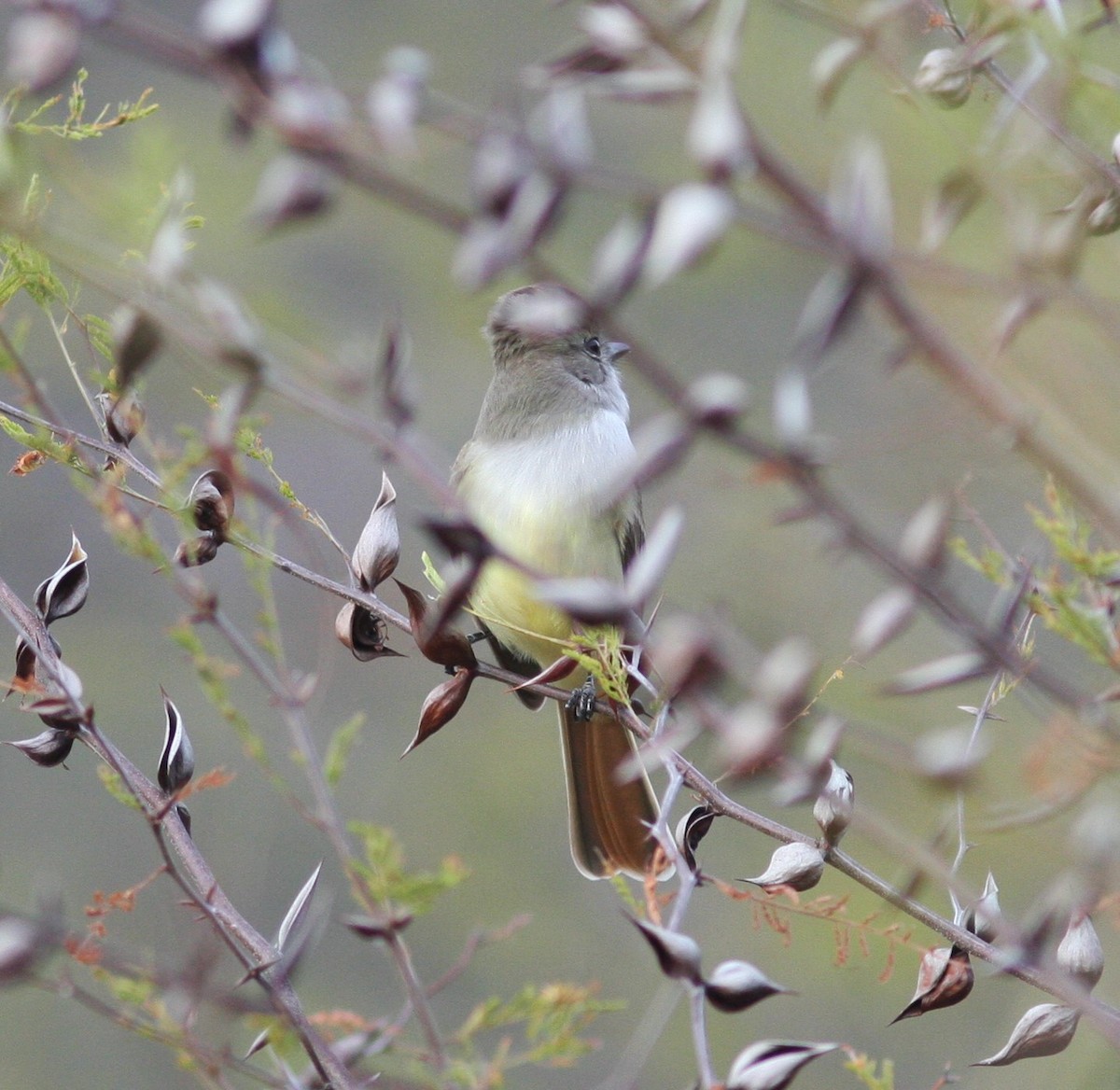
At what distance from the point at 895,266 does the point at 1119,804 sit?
304 mm

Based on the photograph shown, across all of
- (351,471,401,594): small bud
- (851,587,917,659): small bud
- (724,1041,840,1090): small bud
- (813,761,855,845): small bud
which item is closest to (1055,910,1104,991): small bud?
(813,761,855,845): small bud

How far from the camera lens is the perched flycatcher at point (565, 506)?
2742 millimetres

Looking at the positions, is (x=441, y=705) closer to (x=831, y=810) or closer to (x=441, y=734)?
(x=831, y=810)

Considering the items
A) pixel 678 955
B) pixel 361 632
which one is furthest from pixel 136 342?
pixel 361 632

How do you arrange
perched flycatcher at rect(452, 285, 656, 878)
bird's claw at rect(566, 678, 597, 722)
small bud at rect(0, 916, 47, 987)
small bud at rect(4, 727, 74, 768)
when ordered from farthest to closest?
perched flycatcher at rect(452, 285, 656, 878) → bird's claw at rect(566, 678, 597, 722) → small bud at rect(4, 727, 74, 768) → small bud at rect(0, 916, 47, 987)

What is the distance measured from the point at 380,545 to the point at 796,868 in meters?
0.58

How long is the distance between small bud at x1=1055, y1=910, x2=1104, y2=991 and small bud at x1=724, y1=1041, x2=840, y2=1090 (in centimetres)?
29

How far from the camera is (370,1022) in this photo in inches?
40.4

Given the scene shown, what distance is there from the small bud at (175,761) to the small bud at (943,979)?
1.90ft

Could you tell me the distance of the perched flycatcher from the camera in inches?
108

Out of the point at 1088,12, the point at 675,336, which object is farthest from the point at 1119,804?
the point at 675,336

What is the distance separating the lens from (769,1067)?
0.80 meters

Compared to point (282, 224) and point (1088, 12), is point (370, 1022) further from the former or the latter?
point (1088, 12)

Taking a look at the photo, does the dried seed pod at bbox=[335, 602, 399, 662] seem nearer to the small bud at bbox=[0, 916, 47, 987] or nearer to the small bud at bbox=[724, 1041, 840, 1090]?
the small bud at bbox=[0, 916, 47, 987]
